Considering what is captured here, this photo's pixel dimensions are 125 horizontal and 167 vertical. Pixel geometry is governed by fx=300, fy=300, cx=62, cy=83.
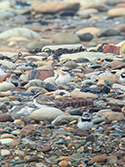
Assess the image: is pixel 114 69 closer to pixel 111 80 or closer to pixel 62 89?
pixel 111 80

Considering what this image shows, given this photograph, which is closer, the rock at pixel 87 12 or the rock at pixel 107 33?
the rock at pixel 107 33

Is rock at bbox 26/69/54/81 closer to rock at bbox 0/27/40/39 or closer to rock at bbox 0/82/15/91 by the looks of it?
rock at bbox 0/82/15/91

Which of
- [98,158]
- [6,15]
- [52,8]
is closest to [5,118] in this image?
[98,158]

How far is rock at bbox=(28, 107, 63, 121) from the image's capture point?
3840mm

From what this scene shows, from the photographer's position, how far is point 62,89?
17.7 feet

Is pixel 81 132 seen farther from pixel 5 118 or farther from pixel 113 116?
pixel 5 118

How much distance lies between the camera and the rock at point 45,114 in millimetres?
3840

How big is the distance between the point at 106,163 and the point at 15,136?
1.11 meters

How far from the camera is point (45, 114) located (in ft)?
12.7

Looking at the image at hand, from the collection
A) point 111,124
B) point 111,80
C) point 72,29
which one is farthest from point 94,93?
point 72,29

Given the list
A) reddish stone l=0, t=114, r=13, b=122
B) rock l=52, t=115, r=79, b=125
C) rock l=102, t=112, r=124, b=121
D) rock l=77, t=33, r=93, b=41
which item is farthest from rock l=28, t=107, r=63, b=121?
rock l=77, t=33, r=93, b=41

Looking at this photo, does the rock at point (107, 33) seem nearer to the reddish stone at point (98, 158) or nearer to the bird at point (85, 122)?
the bird at point (85, 122)

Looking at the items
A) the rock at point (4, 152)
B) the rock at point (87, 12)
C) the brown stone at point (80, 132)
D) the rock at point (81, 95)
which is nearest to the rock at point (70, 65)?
the rock at point (81, 95)

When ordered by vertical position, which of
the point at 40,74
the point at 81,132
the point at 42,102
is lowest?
the point at 81,132
